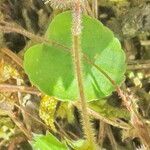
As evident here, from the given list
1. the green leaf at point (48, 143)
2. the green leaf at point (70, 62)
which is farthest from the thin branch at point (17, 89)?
the green leaf at point (48, 143)

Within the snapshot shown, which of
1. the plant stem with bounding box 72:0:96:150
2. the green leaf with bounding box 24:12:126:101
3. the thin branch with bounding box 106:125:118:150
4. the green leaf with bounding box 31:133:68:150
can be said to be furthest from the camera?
the thin branch with bounding box 106:125:118:150

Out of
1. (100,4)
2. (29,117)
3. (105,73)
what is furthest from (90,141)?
(100,4)

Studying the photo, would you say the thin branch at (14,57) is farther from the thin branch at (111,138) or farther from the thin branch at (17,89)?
the thin branch at (111,138)

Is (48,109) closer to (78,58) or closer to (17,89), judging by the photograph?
(17,89)

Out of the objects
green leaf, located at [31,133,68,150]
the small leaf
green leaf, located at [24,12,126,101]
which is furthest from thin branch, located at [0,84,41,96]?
green leaf, located at [31,133,68,150]

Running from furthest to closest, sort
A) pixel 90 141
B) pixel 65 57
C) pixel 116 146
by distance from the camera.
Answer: pixel 116 146 < pixel 65 57 < pixel 90 141

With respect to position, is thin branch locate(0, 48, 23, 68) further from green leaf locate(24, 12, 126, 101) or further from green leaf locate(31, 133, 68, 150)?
green leaf locate(31, 133, 68, 150)

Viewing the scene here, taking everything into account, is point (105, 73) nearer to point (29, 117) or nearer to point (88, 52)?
point (88, 52)
